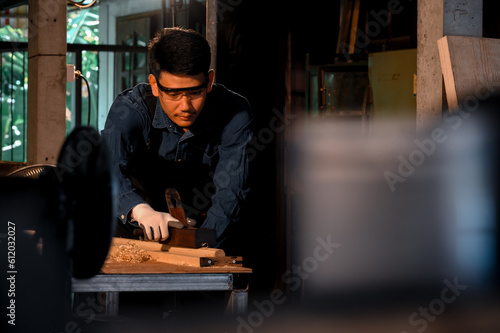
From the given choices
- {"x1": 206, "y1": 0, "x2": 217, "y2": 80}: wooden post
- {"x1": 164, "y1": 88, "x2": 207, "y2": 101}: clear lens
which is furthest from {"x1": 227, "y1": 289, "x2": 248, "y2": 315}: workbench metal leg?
{"x1": 206, "y1": 0, "x2": 217, "y2": 80}: wooden post

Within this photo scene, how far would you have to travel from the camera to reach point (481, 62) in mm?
4562

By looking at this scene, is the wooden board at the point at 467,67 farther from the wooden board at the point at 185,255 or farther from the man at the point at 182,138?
the wooden board at the point at 185,255

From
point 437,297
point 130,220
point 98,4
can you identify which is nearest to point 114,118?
point 130,220

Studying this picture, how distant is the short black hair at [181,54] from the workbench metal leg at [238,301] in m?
1.25

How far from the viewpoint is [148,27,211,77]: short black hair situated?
12.2 ft

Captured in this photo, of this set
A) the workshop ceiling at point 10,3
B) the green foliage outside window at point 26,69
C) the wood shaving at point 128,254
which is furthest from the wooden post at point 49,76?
the green foliage outside window at point 26,69

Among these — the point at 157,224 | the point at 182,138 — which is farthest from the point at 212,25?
the point at 157,224

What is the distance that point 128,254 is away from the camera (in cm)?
330

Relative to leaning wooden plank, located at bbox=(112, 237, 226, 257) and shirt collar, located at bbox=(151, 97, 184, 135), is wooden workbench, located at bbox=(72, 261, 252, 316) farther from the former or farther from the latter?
shirt collar, located at bbox=(151, 97, 184, 135)

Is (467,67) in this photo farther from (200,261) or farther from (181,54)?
(200,261)

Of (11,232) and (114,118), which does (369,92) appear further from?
(11,232)

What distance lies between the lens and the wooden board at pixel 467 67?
14.5 feet

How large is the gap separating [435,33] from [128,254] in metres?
2.57

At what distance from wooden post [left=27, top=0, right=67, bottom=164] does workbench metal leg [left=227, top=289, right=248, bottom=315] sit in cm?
239
